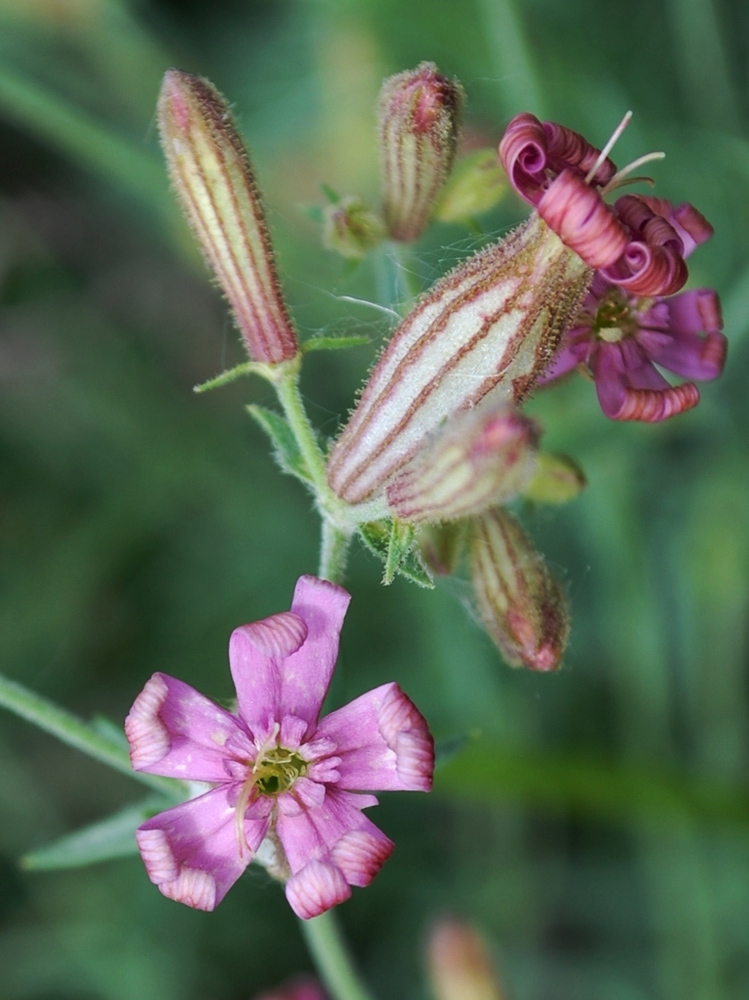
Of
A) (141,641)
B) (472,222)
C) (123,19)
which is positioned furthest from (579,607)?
(123,19)

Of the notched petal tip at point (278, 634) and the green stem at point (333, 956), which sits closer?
the notched petal tip at point (278, 634)

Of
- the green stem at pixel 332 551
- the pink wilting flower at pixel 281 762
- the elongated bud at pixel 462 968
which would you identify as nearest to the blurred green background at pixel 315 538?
the elongated bud at pixel 462 968

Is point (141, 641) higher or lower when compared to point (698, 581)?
lower

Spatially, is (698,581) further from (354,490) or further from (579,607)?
(354,490)

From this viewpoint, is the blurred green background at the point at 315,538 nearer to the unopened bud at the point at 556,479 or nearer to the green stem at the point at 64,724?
the unopened bud at the point at 556,479

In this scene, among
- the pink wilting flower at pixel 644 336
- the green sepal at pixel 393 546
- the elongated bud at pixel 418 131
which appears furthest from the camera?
the elongated bud at pixel 418 131

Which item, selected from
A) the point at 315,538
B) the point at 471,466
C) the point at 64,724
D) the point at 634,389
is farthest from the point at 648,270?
the point at 315,538
